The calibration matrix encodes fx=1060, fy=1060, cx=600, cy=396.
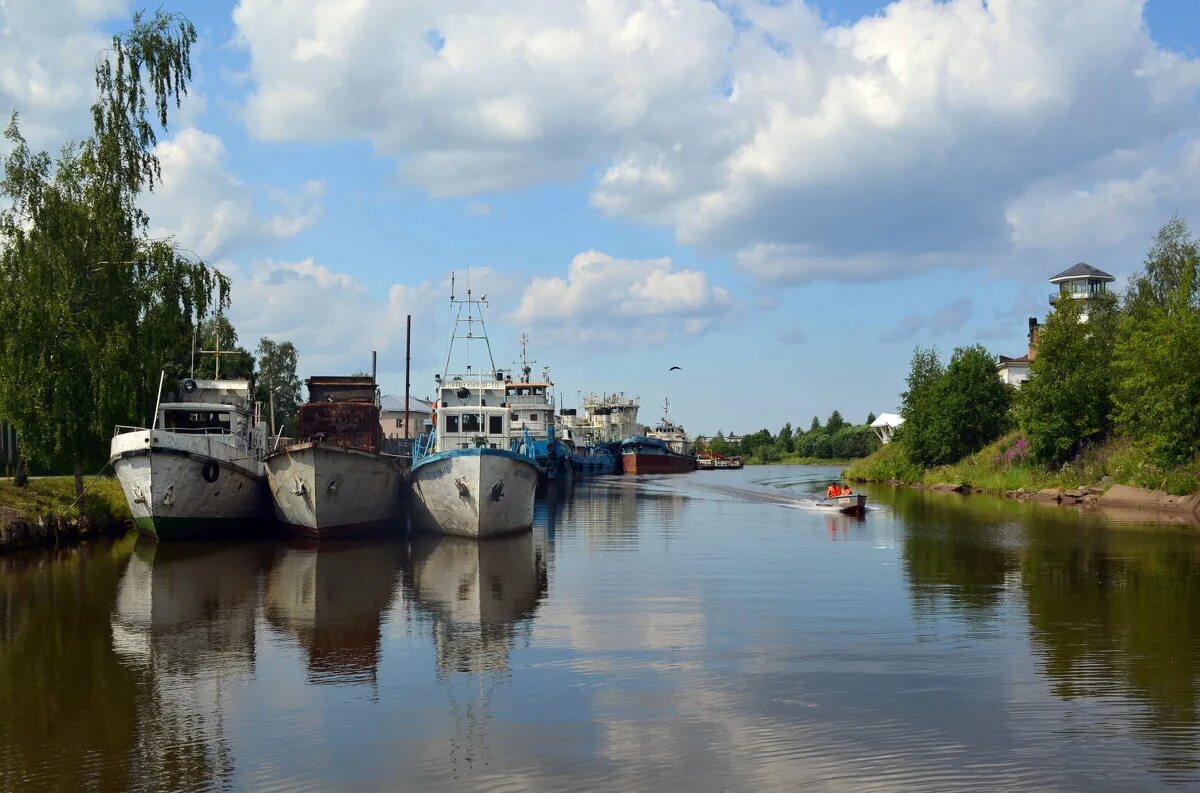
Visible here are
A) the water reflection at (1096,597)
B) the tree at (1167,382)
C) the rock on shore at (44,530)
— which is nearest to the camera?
the water reflection at (1096,597)

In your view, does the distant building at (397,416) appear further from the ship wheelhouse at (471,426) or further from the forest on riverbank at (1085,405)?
the ship wheelhouse at (471,426)

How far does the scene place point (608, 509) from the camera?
1957 inches

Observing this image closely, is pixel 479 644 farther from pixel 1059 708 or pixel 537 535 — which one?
pixel 537 535

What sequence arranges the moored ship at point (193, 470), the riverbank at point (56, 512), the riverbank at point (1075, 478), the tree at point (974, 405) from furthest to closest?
the tree at point (974, 405) → the riverbank at point (1075, 478) → the moored ship at point (193, 470) → the riverbank at point (56, 512)

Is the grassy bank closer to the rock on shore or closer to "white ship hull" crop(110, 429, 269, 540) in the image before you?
"white ship hull" crop(110, 429, 269, 540)

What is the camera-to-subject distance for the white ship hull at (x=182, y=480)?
29.8 m

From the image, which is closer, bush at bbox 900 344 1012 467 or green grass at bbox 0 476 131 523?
green grass at bbox 0 476 131 523

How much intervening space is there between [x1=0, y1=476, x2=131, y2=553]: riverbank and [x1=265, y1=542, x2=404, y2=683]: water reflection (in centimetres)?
629

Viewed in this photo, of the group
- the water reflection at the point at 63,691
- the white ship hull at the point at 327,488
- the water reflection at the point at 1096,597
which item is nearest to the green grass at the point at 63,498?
the white ship hull at the point at 327,488

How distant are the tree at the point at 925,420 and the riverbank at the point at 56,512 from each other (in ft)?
190

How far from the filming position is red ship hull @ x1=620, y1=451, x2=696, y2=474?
107750 millimetres

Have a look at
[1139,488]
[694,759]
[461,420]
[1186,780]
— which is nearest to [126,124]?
[461,420]

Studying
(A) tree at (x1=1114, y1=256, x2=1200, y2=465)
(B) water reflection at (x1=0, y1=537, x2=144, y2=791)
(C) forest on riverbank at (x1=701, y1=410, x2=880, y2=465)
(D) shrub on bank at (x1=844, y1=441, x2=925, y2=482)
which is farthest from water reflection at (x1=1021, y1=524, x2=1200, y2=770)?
(C) forest on riverbank at (x1=701, y1=410, x2=880, y2=465)

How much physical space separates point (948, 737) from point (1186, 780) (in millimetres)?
2199
